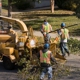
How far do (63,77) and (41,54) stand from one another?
2171 mm

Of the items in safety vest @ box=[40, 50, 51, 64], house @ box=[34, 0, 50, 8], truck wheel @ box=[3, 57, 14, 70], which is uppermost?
safety vest @ box=[40, 50, 51, 64]

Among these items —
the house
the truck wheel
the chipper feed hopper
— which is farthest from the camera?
the house

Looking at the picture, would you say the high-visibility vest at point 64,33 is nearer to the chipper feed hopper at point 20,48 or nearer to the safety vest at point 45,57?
the chipper feed hopper at point 20,48

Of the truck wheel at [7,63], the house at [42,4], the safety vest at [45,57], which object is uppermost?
the safety vest at [45,57]

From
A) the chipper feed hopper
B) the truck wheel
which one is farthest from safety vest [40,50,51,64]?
the truck wheel

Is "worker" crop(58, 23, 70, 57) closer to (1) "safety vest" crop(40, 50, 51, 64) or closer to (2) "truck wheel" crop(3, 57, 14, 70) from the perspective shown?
(2) "truck wheel" crop(3, 57, 14, 70)

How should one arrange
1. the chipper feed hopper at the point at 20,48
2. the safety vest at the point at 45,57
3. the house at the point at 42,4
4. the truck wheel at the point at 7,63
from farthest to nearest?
the house at the point at 42,4 < the truck wheel at the point at 7,63 < the chipper feed hopper at the point at 20,48 < the safety vest at the point at 45,57

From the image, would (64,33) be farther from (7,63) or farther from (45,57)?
(45,57)

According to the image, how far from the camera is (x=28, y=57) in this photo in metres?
13.9

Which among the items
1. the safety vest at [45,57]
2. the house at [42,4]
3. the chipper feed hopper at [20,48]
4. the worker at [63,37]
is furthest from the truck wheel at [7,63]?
the house at [42,4]

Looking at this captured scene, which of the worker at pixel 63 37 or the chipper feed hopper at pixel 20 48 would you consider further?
the worker at pixel 63 37

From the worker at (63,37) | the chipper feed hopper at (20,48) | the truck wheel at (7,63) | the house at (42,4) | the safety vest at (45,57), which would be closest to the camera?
the safety vest at (45,57)

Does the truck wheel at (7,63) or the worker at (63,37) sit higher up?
the worker at (63,37)

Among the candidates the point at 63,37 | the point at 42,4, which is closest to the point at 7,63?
the point at 63,37
